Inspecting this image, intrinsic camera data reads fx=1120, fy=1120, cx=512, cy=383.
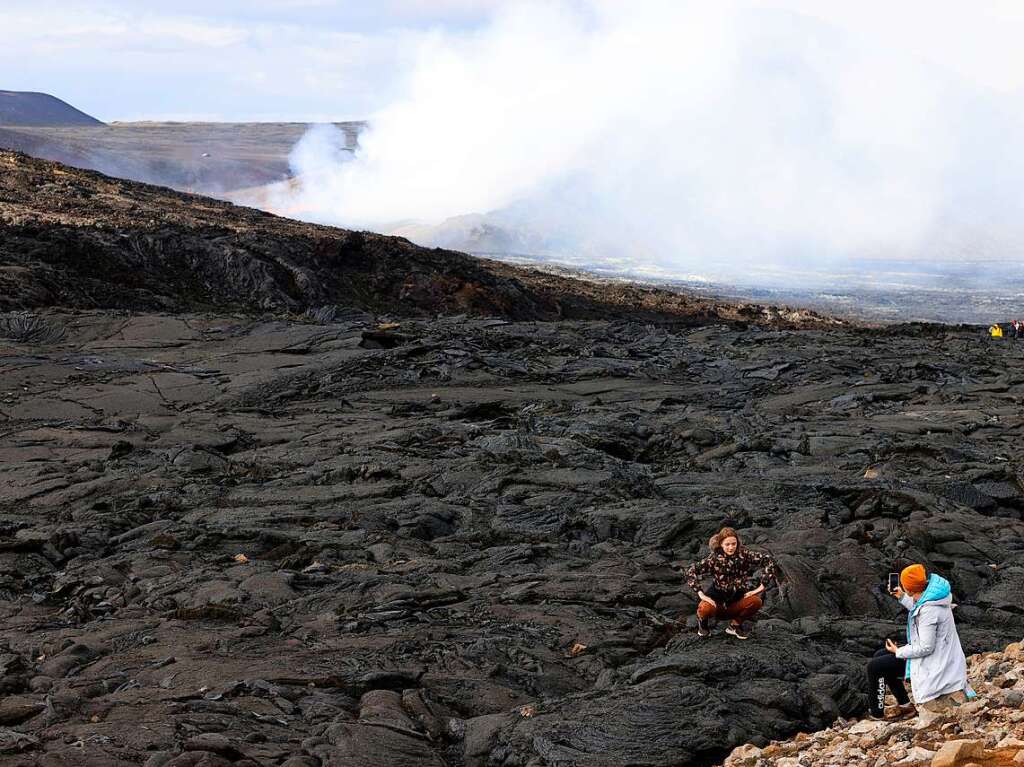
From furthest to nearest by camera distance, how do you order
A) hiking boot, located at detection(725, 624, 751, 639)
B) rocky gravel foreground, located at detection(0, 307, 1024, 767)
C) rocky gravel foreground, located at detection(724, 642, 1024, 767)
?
hiking boot, located at detection(725, 624, 751, 639) < rocky gravel foreground, located at detection(0, 307, 1024, 767) < rocky gravel foreground, located at detection(724, 642, 1024, 767)

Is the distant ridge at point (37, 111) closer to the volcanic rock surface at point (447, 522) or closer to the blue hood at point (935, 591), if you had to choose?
the volcanic rock surface at point (447, 522)

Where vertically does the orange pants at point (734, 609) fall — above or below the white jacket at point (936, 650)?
below

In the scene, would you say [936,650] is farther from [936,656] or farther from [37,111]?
[37,111]

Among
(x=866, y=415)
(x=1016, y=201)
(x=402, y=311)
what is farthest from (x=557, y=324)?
(x=1016, y=201)

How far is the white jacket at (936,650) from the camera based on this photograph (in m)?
6.11

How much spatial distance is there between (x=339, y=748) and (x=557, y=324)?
21427 mm

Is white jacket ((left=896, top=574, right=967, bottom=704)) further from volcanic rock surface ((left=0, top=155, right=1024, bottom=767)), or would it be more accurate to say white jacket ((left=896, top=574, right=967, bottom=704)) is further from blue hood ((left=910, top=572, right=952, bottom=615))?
volcanic rock surface ((left=0, top=155, right=1024, bottom=767))

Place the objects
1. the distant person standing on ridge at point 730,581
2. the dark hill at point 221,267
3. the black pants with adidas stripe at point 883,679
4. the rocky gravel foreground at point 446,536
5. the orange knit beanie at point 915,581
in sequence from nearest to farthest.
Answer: the orange knit beanie at point 915,581
the black pants with adidas stripe at point 883,679
the rocky gravel foreground at point 446,536
the distant person standing on ridge at point 730,581
the dark hill at point 221,267

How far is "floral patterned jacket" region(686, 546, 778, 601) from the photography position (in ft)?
25.4

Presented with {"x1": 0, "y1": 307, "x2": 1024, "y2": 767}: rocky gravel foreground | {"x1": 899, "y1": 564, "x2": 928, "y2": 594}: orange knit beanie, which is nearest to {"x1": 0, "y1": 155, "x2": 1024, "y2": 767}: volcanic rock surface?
{"x1": 0, "y1": 307, "x2": 1024, "y2": 767}: rocky gravel foreground

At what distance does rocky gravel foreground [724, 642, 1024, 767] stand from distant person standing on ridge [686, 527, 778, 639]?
1.27m

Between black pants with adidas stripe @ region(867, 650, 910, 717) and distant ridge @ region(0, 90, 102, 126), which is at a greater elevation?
distant ridge @ region(0, 90, 102, 126)

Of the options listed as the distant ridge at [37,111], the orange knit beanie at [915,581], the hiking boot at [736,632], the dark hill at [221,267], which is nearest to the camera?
the orange knit beanie at [915,581]

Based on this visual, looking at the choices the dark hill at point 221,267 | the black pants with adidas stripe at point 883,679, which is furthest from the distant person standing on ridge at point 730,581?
the dark hill at point 221,267
